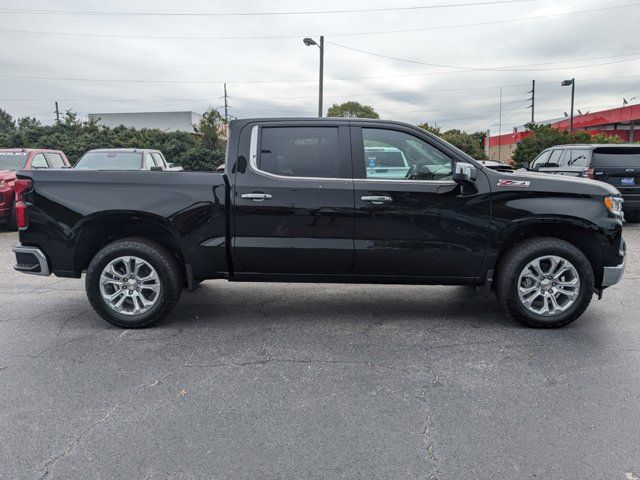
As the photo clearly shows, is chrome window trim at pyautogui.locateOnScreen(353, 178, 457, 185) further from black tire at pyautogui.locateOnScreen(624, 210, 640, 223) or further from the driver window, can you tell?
black tire at pyautogui.locateOnScreen(624, 210, 640, 223)

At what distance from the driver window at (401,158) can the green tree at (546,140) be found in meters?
20.8

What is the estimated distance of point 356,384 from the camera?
11.8 ft

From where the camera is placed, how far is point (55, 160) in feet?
42.0

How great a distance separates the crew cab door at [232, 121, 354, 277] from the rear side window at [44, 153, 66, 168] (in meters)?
9.75

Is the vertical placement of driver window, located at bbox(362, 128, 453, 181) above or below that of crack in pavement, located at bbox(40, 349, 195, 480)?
above

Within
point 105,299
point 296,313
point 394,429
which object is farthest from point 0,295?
point 394,429

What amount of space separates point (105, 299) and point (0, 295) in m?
2.21

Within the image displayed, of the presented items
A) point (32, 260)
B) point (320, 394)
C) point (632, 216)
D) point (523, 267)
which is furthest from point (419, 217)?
point (632, 216)

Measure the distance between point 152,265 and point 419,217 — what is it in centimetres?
252

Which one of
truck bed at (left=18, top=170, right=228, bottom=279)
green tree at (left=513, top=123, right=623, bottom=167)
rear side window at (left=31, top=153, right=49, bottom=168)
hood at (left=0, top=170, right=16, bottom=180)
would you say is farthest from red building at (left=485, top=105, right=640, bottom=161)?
truck bed at (left=18, top=170, right=228, bottom=279)

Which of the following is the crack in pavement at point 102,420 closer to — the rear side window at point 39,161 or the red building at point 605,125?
the rear side window at point 39,161

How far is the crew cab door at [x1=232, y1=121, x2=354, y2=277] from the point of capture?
15.1 ft

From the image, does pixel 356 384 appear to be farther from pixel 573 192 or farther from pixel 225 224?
pixel 573 192

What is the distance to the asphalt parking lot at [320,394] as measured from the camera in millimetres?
2695
